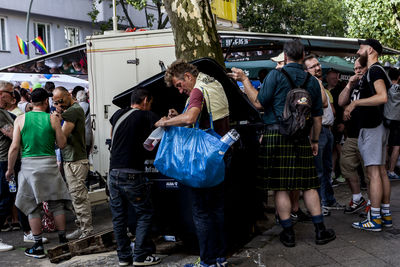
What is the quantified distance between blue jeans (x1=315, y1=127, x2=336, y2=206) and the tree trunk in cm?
174

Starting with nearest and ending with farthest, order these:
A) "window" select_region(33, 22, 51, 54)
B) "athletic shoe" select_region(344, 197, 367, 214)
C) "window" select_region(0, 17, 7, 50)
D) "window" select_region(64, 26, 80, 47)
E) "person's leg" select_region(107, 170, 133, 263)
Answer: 1. "person's leg" select_region(107, 170, 133, 263)
2. "athletic shoe" select_region(344, 197, 367, 214)
3. "window" select_region(0, 17, 7, 50)
4. "window" select_region(33, 22, 51, 54)
5. "window" select_region(64, 26, 80, 47)

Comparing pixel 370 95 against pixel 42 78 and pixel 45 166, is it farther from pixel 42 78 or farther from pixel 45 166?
pixel 42 78

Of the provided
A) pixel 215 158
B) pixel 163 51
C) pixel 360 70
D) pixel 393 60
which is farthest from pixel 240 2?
pixel 215 158

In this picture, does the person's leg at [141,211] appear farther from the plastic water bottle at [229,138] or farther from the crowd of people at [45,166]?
the crowd of people at [45,166]

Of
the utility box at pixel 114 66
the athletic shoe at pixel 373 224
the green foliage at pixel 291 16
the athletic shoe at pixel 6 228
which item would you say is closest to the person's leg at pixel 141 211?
the athletic shoe at pixel 373 224

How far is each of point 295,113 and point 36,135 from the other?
296cm

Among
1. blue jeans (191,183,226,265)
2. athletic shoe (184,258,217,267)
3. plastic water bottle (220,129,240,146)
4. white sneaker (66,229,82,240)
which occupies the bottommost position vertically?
white sneaker (66,229,82,240)

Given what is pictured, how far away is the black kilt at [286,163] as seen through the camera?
15.6 feet

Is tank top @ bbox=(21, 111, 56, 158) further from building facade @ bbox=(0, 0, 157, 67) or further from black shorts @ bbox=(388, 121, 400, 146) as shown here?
building facade @ bbox=(0, 0, 157, 67)

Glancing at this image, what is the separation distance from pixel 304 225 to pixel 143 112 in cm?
241

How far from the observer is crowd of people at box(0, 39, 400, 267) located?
4293 millimetres

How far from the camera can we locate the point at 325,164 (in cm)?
642

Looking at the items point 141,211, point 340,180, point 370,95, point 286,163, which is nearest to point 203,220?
point 141,211

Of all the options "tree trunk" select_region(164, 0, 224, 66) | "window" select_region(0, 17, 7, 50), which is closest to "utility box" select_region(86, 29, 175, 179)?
"tree trunk" select_region(164, 0, 224, 66)
